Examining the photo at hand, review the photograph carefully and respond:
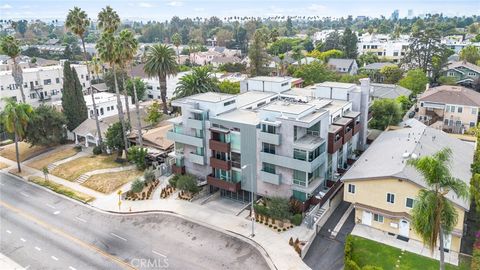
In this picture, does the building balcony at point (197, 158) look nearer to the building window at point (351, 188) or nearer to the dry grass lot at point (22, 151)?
the building window at point (351, 188)

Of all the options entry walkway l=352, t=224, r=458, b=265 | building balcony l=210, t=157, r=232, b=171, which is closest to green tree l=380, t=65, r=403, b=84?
entry walkway l=352, t=224, r=458, b=265

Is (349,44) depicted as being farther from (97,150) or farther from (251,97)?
(97,150)

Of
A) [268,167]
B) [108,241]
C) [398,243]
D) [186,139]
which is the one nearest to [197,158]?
[186,139]

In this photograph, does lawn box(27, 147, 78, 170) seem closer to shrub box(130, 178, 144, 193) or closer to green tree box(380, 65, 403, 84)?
shrub box(130, 178, 144, 193)

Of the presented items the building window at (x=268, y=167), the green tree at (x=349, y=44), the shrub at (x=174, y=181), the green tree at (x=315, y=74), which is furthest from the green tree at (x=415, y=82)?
the shrub at (x=174, y=181)

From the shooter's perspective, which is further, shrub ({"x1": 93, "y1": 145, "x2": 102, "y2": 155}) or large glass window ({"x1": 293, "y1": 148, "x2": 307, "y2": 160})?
shrub ({"x1": 93, "y1": 145, "x2": 102, "y2": 155})

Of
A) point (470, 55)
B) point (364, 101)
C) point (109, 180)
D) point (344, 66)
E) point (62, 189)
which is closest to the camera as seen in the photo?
point (62, 189)
